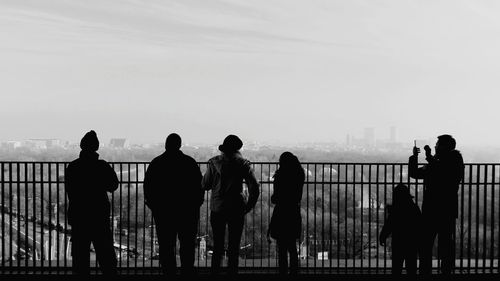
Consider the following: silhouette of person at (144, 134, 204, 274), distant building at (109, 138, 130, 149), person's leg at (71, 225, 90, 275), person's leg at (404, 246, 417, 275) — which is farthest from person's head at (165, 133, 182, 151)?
distant building at (109, 138, 130, 149)

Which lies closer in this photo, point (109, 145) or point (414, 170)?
point (414, 170)

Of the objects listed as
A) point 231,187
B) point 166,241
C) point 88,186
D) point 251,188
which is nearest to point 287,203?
point 251,188

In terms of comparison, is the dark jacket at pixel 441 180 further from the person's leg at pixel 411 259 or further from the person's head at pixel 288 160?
the person's head at pixel 288 160

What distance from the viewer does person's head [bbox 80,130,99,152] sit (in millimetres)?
6188

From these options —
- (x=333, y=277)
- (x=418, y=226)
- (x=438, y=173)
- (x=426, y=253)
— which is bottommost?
(x=333, y=277)

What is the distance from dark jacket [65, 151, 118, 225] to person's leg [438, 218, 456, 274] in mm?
4056

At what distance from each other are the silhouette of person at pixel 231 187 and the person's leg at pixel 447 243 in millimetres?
2411

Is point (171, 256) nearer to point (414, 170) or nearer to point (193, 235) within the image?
point (193, 235)

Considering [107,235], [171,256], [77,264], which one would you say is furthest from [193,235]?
[77,264]

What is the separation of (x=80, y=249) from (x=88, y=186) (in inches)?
30.7

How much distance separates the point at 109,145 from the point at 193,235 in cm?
2565

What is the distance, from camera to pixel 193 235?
6.53 meters

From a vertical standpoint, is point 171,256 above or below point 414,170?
below

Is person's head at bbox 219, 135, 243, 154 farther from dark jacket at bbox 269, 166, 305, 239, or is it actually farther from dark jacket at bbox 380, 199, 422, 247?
dark jacket at bbox 380, 199, 422, 247
